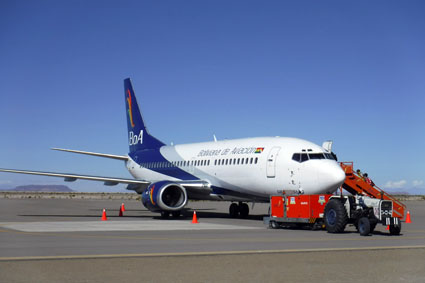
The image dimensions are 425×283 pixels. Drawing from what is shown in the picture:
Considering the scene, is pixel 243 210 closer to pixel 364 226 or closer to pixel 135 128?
pixel 135 128

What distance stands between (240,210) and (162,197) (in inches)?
186

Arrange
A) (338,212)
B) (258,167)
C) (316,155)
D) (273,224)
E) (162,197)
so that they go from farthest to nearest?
(162,197) < (258,167) < (316,155) < (273,224) < (338,212)

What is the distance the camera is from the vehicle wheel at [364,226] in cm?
1852

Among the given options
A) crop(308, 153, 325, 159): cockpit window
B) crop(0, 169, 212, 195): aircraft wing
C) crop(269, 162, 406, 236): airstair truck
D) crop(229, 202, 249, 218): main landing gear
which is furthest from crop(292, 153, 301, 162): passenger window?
crop(229, 202, 249, 218): main landing gear

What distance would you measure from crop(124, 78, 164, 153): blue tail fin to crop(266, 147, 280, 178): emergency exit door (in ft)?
44.5

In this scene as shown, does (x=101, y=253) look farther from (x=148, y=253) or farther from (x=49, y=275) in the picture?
(x=49, y=275)

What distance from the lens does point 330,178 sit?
23.2 m

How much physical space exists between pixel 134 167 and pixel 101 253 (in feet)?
85.5

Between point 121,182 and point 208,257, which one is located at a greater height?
point 121,182

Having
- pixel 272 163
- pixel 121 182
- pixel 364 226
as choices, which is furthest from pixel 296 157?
pixel 121 182

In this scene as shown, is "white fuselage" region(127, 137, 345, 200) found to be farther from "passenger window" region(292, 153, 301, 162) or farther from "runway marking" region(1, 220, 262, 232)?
"runway marking" region(1, 220, 262, 232)

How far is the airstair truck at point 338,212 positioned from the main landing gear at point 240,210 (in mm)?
8343

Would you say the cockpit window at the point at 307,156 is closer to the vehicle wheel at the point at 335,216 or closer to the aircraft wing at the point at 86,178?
the vehicle wheel at the point at 335,216

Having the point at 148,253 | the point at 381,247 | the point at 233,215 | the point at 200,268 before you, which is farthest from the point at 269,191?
the point at 200,268
